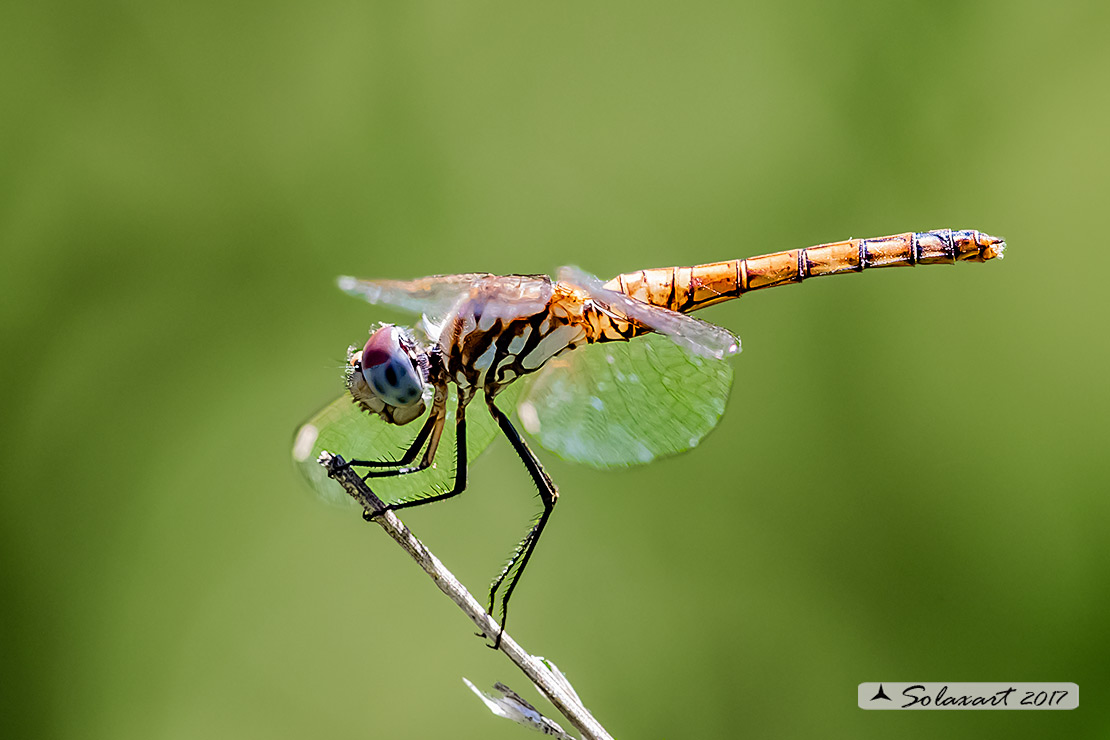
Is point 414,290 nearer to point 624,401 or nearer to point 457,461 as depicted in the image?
point 457,461

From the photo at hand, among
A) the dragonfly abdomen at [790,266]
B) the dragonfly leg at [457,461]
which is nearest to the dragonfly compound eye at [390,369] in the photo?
the dragonfly leg at [457,461]

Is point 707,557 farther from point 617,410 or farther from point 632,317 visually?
point 632,317

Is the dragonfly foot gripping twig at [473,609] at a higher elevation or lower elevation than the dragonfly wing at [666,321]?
lower

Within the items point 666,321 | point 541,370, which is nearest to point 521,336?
point 541,370

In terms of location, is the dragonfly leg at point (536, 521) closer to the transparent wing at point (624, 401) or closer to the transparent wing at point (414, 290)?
the transparent wing at point (624, 401)

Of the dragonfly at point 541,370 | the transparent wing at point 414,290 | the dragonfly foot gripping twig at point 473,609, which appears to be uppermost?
the transparent wing at point 414,290

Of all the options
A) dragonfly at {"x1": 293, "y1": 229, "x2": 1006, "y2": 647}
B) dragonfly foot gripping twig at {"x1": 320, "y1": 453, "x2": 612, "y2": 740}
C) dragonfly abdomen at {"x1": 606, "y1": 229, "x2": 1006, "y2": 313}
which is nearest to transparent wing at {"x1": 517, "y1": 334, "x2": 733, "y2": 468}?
dragonfly at {"x1": 293, "y1": 229, "x2": 1006, "y2": 647}

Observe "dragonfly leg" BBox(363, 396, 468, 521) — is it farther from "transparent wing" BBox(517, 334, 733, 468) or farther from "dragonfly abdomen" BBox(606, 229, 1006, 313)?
"dragonfly abdomen" BBox(606, 229, 1006, 313)
